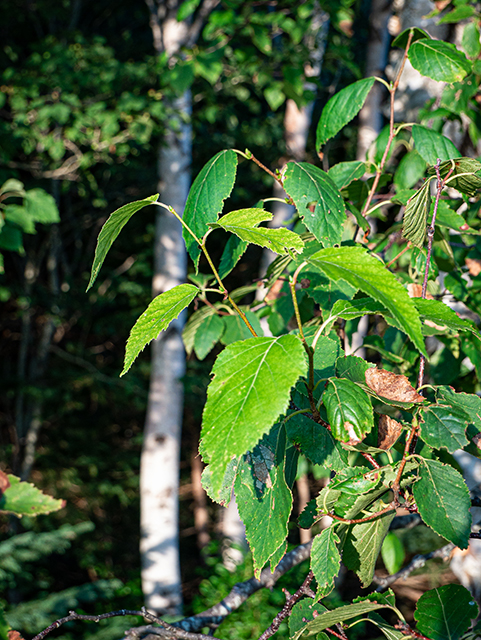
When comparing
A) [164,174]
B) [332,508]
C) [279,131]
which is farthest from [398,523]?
[279,131]

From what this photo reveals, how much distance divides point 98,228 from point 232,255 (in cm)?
361

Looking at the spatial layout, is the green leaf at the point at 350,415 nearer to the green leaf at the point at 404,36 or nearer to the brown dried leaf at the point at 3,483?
the brown dried leaf at the point at 3,483

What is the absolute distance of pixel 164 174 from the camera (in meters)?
2.84

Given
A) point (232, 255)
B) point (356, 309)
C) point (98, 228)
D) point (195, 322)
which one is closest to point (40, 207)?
point (195, 322)

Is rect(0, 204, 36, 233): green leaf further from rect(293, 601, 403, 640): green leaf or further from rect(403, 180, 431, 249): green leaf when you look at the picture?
rect(293, 601, 403, 640): green leaf

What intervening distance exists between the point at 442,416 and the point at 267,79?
2580 mm

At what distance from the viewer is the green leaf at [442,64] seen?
0.76 metres

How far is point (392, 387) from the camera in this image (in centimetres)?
55

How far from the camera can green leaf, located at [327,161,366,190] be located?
0.83m

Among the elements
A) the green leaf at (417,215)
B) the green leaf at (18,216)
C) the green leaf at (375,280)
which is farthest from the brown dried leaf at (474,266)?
the green leaf at (18,216)

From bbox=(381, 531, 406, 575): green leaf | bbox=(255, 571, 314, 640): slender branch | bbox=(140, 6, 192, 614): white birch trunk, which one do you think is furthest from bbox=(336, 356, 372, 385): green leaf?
bbox=(140, 6, 192, 614): white birch trunk

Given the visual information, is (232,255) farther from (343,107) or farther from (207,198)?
(343,107)

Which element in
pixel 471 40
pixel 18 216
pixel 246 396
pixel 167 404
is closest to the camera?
pixel 246 396

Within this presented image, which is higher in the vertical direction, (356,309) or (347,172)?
(347,172)
